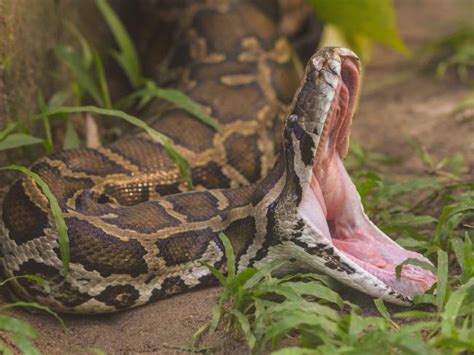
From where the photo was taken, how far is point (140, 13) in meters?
6.92

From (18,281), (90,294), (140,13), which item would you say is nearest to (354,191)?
(90,294)

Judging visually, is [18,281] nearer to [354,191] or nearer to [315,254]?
[315,254]

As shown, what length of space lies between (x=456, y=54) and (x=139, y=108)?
3.17m

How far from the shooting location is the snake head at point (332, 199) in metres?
3.69

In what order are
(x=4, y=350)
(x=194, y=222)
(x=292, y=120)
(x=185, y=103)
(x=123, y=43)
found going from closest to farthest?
(x=4, y=350), (x=292, y=120), (x=194, y=222), (x=185, y=103), (x=123, y=43)

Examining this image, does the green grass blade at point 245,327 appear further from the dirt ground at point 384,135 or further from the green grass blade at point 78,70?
the green grass blade at point 78,70

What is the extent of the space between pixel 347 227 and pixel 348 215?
0.06 metres

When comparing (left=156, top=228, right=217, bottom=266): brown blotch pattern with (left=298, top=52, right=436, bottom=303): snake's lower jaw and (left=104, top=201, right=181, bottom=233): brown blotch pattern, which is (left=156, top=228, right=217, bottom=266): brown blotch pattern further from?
(left=298, top=52, right=436, bottom=303): snake's lower jaw

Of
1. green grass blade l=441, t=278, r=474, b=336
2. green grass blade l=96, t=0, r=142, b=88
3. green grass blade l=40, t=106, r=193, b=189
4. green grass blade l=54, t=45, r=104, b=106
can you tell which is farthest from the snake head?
green grass blade l=96, t=0, r=142, b=88

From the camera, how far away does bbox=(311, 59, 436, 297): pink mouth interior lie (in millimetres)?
3740

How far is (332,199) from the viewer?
406 cm

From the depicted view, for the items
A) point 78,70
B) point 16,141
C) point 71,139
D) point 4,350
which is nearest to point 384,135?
point 78,70

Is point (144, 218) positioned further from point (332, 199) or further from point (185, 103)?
point (185, 103)

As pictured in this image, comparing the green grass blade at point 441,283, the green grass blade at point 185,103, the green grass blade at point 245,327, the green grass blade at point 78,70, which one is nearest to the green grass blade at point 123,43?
the green grass blade at point 78,70
